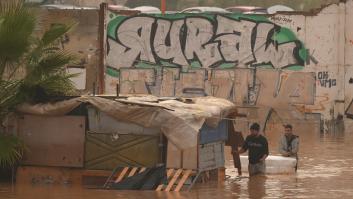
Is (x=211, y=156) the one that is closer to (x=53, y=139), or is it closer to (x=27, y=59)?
(x=53, y=139)

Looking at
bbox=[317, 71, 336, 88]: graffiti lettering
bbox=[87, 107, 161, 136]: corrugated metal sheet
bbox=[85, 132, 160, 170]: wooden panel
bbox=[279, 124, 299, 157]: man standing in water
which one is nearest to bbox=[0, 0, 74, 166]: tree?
bbox=[87, 107, 161, 136]: corrugated metal sheet

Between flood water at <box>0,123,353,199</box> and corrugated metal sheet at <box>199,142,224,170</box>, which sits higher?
corrugated metal sheet at <box>199,142,224,170</box>

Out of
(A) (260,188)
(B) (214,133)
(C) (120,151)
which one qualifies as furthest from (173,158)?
(A) (260,188)

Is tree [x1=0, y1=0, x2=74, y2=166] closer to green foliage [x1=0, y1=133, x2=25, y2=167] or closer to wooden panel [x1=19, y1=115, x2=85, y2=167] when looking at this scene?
green foliage [x1=0, y1=133, x2=25, y2=167]

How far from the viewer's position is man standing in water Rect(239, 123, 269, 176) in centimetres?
2003

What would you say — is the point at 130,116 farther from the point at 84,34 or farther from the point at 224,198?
the point at 84,34

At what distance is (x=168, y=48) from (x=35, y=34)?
1522 centimetres

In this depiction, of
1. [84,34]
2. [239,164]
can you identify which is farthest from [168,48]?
[239,164]

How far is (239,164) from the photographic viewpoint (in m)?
20.3

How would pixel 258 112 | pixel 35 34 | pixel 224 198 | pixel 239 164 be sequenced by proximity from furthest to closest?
pixel 258 112, pixel 239 164, pixel 35 34, pixel 224 198

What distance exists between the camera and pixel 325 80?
108 feet

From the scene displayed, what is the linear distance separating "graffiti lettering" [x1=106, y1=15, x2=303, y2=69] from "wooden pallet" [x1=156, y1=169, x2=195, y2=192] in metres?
16.1

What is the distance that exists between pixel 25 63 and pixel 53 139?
5.03ft

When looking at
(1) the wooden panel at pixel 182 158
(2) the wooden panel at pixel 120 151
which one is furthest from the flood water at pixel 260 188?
(2) the wooden panel at pixel 120 151
